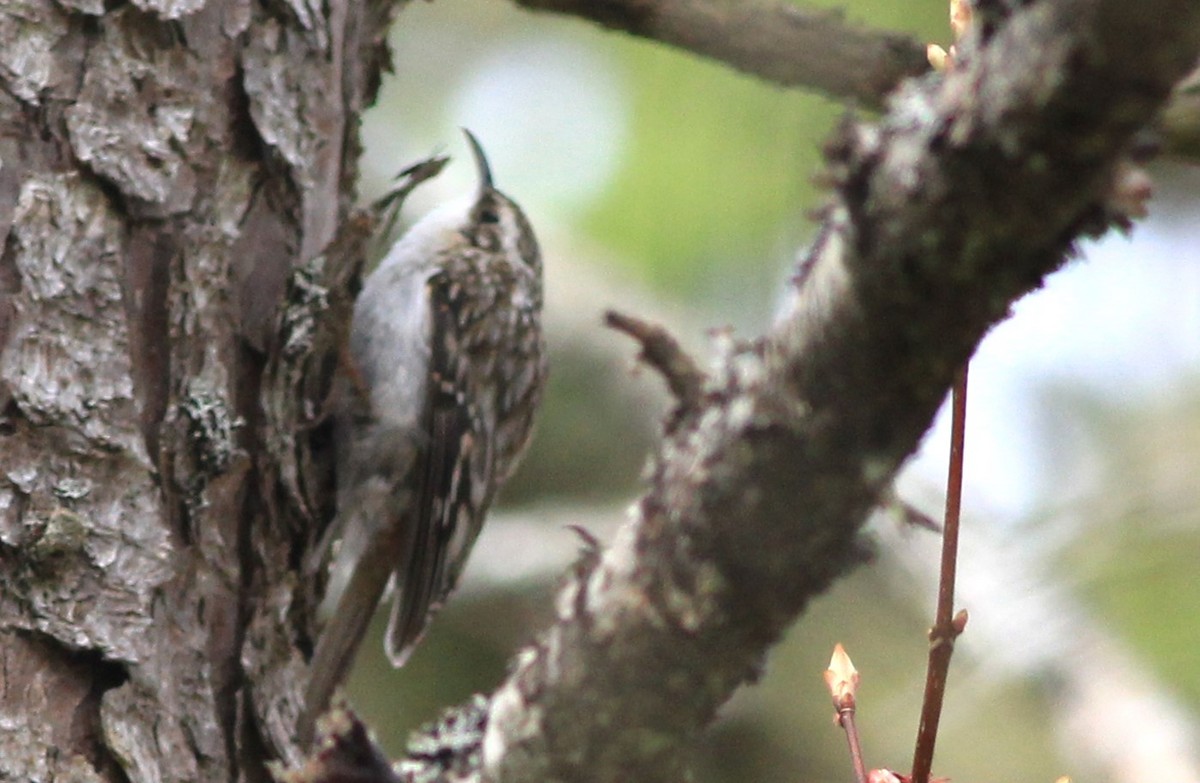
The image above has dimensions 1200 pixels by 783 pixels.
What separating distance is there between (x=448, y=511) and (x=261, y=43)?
34.8 inches

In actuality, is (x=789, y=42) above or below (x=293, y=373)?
above

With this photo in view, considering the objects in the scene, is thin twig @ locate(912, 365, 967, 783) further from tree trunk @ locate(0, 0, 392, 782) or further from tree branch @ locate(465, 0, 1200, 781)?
tree trunk @ locate(0, 0, 392, 782)

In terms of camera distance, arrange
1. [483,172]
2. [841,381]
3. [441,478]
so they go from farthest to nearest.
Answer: [483,172] → [441,478] → [841,381]

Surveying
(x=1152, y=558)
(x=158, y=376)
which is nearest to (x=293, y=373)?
(x=158, y=376)

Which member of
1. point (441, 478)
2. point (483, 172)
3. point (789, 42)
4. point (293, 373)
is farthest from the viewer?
point (483, 172)

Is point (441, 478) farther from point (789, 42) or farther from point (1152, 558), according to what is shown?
point (1152, 558)

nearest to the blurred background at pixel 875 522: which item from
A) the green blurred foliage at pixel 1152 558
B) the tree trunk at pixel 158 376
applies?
the green blurred foliage at pixel 1152 558

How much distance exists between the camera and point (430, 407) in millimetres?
2480

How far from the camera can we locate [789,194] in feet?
12.4

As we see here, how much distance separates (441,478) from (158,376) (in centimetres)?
82

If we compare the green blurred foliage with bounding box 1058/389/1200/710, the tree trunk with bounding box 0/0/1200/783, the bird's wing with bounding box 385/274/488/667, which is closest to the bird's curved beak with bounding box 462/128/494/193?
the bird's wing with bounding box 385/274/488/667

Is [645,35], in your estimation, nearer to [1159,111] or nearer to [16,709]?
[16,709]

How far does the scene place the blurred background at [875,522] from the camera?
132 inches

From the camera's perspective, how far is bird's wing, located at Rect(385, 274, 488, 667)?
2355 mm
